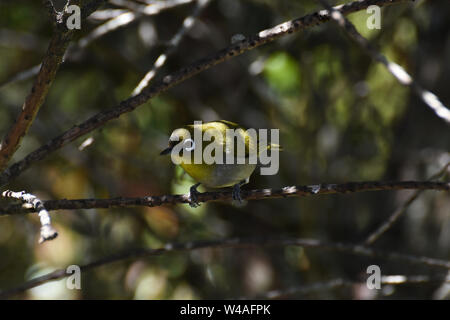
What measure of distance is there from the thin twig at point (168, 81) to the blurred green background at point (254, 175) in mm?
1995

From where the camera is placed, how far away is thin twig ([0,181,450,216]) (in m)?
1.86

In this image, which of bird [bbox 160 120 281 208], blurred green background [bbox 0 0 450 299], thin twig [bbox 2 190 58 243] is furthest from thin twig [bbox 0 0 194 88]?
thin twig [bbox 2 190 58 243]

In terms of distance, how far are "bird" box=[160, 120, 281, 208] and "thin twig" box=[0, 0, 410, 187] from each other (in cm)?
108

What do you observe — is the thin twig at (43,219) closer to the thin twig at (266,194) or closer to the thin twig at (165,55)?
the thin twig at (266,194)

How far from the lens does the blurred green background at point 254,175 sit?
4.42 meters

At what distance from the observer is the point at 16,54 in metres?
5.64

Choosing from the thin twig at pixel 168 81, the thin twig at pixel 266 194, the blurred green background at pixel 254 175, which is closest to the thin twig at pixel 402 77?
the thin twig at pixel 168 81

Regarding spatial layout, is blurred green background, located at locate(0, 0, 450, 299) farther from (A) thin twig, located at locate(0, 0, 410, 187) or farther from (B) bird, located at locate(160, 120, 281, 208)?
(A) thin twig, located at locate(0, 0, 410, 187)

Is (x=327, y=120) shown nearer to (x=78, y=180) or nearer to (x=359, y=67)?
(x=359, y=67)

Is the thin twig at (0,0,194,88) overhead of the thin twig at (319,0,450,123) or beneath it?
overhead

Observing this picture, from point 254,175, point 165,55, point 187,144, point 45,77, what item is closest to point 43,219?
point 45,77

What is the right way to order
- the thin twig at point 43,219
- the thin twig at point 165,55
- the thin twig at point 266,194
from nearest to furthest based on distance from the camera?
the thin twig at point 43,219 → the thin twig at point 266,194 → the thin twig at point 165,55

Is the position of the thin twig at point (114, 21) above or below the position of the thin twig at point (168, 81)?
above

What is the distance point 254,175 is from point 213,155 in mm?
1299
